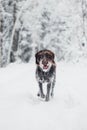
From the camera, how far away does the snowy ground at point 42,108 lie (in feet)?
→ 24.8

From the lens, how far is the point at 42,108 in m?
8.81

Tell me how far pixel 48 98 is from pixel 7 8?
17885 mm

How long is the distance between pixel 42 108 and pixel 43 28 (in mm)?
18381

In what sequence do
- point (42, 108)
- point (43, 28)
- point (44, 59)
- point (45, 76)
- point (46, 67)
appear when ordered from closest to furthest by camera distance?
point (42, 108) → point (44, 59) → point (46, 67) → point (45, 76) → point (43, 28)

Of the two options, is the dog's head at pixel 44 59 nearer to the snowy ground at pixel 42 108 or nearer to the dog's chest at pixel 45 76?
the dog's chest at pixel 45 76

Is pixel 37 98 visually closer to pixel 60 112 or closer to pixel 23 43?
pixel 60 112

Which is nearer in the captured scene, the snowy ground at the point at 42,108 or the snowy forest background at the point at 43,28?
the snowy ground at the point at 42,108

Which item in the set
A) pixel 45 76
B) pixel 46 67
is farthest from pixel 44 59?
pixel 45 76

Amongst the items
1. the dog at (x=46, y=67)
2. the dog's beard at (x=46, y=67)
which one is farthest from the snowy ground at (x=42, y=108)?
the dog's beard at (x=46, y=67)

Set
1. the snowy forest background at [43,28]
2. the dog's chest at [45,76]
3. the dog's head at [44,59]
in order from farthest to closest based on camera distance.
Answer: the snowy forest background at [43,28], the dog's chest at [45,76], the dog's head at [44,59]

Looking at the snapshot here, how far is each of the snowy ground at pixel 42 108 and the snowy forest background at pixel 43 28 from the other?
33.8 feet

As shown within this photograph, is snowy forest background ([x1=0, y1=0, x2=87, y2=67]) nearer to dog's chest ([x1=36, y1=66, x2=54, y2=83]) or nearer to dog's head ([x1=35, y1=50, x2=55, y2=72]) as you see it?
dog's chest ([x1=36, y1=66, x2=54, y2=83])

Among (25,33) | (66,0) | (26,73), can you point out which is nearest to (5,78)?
(26,73)

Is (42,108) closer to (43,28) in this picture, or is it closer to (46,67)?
(46,67)
